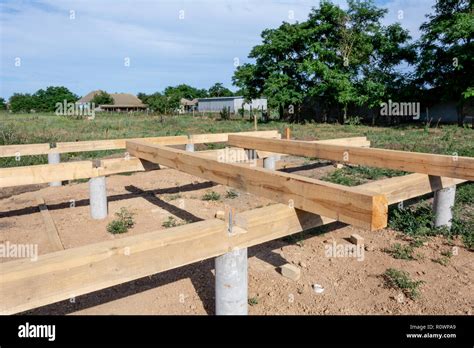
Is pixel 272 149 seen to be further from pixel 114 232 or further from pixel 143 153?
pixel 114 232

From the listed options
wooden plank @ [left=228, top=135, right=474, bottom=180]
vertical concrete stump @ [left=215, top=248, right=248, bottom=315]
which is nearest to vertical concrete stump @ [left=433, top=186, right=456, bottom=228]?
wooden plank @ [left=228, top=135, right=474, bottom=180]

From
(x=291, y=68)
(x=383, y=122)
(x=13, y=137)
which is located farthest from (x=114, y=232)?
(x=291, y=68)

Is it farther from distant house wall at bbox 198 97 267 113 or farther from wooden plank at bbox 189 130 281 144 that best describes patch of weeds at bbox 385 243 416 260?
distant house wall at bbox 198 97 267 113

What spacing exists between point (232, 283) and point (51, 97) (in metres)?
90.5

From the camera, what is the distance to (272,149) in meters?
6.19

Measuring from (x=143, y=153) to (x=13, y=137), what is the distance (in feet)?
32.5

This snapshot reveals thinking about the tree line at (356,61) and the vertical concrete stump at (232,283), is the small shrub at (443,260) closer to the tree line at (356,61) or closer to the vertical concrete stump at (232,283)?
the vertical concrete stump at (232,283)

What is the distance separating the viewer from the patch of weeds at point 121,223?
4.86 meters

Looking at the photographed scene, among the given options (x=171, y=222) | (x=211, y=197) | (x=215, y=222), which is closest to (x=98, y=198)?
(x=171, y=222)

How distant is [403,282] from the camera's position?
3.38 metres

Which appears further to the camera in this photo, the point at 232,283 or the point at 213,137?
the point at 213,137

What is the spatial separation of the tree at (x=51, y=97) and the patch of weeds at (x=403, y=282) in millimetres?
84042

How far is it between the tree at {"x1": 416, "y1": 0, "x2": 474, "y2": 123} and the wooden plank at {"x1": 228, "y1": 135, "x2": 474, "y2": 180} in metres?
19.7

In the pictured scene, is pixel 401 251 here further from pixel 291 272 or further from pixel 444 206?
pixel 291 272
